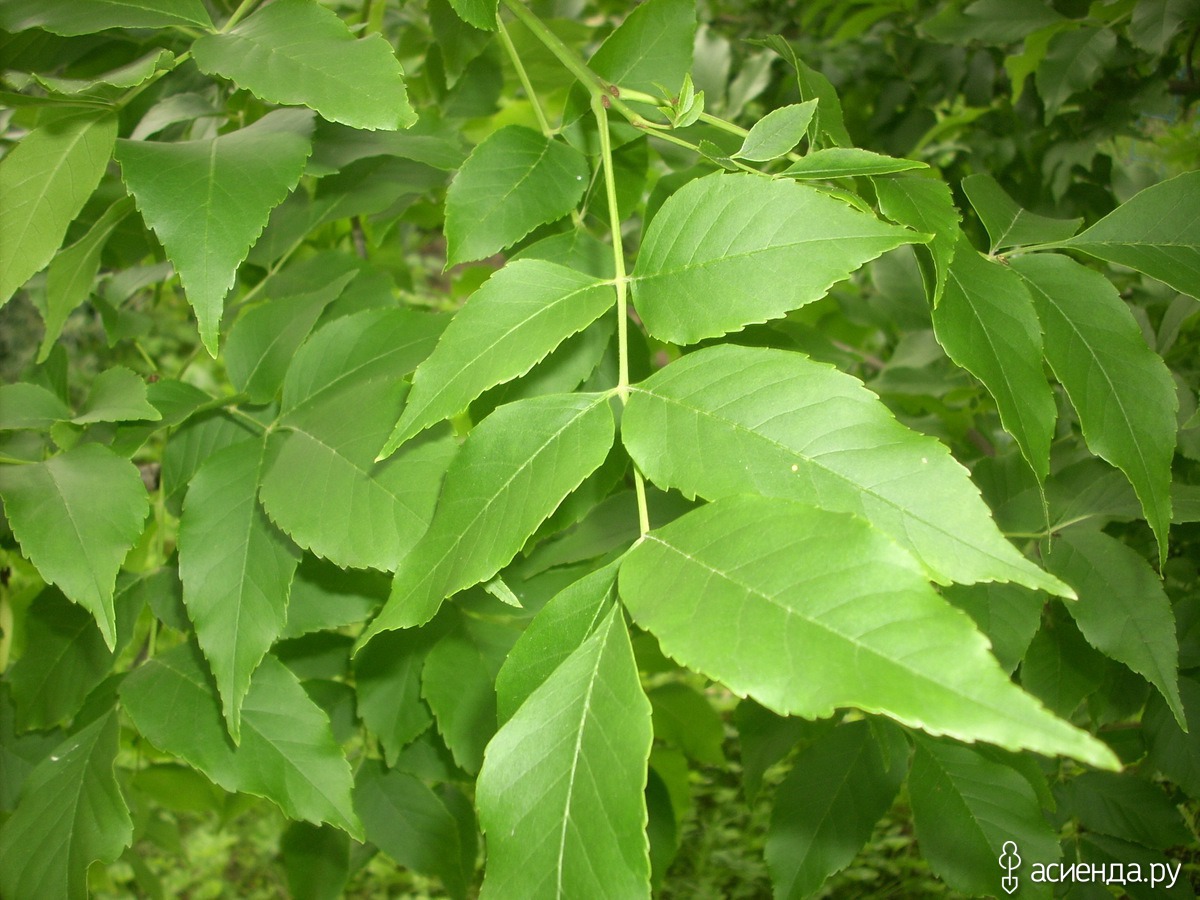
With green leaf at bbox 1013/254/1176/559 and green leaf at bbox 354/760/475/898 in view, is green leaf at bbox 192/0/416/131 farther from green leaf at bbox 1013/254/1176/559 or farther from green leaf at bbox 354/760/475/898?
→ green leaf at bbox 354/760/475/898

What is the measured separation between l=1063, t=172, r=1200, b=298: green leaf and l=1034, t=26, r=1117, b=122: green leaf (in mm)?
657

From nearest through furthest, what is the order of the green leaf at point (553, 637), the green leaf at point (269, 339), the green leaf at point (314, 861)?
1. the green leaf at point (553, 637)
2. the green leaf at point (269, 339)
3. the green leaf at point (314, 861)

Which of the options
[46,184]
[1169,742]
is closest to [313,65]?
[46,184]

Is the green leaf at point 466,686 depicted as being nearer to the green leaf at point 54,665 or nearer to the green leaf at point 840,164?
the green leaf at point 54,665

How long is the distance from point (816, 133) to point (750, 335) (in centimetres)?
20

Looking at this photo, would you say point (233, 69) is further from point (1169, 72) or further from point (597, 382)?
point (1169, 72)

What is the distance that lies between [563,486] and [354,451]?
193 millimetres

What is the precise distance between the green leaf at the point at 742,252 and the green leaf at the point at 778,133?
0.04m

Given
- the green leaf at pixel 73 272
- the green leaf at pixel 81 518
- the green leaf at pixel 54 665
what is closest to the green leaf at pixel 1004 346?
the green leaf at pixel 81 518

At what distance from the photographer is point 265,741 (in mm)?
675

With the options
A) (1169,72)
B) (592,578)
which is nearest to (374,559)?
(592,578)

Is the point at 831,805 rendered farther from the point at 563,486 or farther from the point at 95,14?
the point at 95,14

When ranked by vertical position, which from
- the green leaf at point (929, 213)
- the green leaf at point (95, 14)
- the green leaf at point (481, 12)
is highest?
the green leaf at point (95, 14)

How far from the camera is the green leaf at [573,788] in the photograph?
387mm
